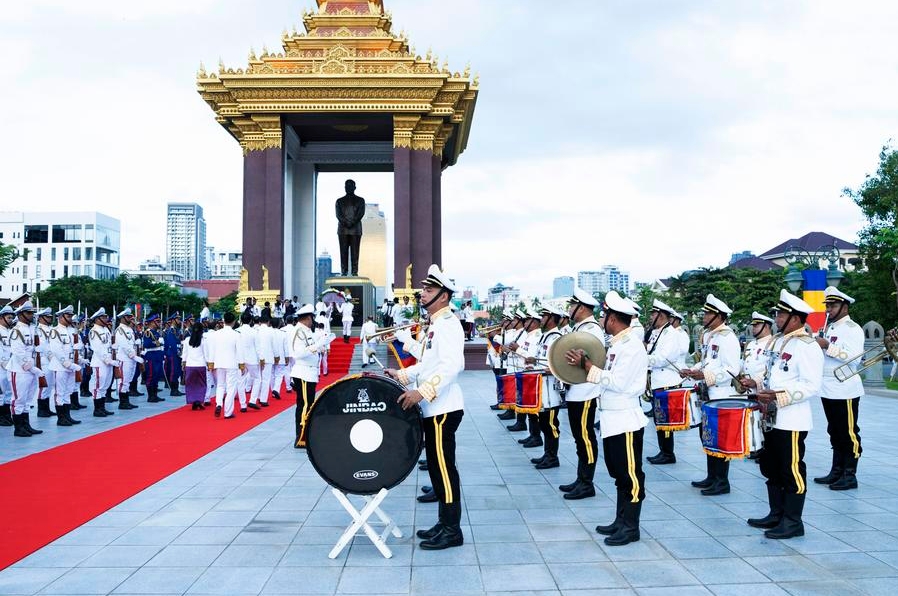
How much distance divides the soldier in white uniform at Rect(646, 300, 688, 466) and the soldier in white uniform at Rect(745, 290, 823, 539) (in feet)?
6.89

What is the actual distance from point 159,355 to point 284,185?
1382 cm

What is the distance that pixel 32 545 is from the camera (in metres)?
5.09

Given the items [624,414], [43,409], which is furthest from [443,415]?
[43,409]

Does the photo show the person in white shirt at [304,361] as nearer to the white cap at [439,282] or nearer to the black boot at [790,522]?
the white cap at [439,282]

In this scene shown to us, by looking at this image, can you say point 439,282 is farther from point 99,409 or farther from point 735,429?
point 99,409

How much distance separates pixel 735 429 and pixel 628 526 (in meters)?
1.18

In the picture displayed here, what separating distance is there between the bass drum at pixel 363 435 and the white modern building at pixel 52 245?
100 meters

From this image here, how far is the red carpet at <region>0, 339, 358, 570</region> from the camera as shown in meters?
5.58

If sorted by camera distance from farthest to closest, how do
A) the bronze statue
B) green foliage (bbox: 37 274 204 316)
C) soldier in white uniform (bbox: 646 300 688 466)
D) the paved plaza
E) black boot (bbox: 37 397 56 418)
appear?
green foliage (bbox: 37 274 204 316) → the bronze statue → black boot (bbox: 37 397 56 418) → soldier in white uniform (bbox: 646 300 688 466) → the paved plaza

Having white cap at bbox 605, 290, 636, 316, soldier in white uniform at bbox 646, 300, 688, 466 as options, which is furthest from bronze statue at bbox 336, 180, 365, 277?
white cap at bbox 605, 290, 636, 316

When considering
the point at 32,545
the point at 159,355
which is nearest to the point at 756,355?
the point at 32,545

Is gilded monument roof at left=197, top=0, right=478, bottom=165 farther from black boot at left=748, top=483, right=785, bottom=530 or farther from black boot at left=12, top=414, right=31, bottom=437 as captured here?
black boot at left=748, top=483, right=785, bottom=530

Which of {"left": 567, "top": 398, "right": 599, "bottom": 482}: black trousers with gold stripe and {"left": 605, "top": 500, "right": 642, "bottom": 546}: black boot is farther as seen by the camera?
{"left": 567, "top": 398, "right": 599, "bottom": 482}: black trousers with gold stripe

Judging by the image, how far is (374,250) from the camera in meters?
A: 44.0
